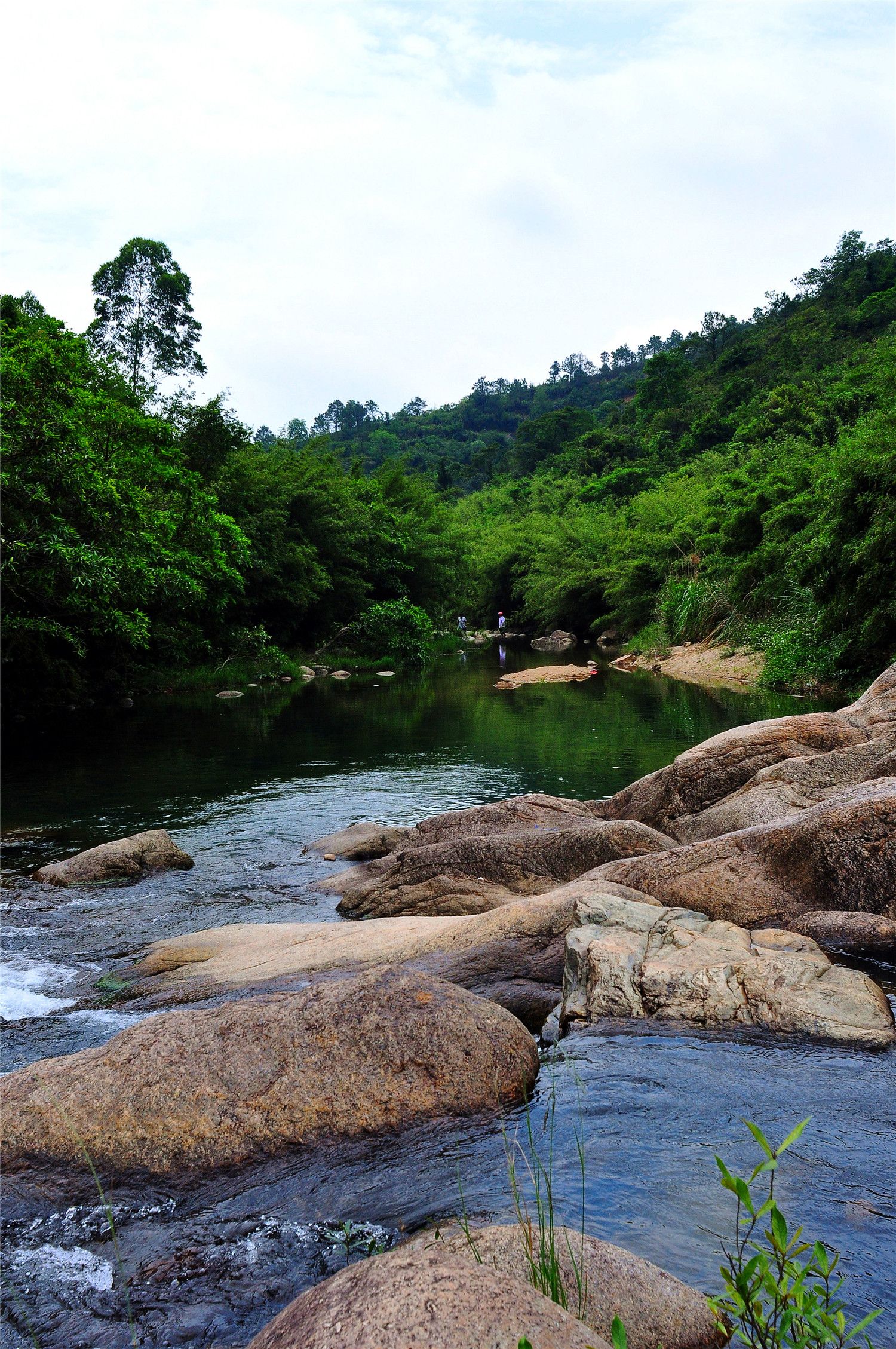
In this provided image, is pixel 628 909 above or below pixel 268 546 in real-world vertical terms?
below

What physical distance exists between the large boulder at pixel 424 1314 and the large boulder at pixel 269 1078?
54.2 inches

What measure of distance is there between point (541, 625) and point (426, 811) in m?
42.5

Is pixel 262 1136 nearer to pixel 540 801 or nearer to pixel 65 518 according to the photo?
pixel 540 801

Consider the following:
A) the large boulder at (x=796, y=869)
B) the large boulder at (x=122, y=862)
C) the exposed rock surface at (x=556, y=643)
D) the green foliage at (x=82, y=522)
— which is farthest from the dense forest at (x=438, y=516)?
the large boulder at (x=796, y=869)

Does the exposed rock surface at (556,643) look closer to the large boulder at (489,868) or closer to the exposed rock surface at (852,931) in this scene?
the large boulder at (489,868)

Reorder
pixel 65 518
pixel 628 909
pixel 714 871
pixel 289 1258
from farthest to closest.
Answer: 1. pixel 65 518
2. pixel 714 871
3. pixel 628 909
4. pixel 289 1258

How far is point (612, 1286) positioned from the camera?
260 cm

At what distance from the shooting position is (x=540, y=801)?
10516 millimetres

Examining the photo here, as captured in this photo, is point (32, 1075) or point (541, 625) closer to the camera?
point (32, 1075)

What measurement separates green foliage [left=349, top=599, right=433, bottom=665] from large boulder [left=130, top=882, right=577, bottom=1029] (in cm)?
3008

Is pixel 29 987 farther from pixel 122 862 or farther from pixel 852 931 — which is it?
pixel 852 931

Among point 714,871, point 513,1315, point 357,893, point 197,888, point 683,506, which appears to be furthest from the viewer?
point 683,506

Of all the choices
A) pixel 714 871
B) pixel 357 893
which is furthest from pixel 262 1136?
pixel 357 893

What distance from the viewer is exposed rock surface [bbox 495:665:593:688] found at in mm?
28297
